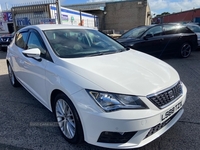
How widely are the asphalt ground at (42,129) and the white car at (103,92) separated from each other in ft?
0.92

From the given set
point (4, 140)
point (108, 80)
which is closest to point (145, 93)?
point (108, 80)

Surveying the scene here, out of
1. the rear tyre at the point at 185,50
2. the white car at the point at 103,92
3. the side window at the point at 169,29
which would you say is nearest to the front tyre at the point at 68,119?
the white car at the point at 103,92

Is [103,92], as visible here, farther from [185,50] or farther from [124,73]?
[185,50]

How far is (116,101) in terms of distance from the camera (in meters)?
1.83

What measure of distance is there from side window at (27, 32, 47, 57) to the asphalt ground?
1161 millimetres

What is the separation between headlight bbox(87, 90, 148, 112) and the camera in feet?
5.95

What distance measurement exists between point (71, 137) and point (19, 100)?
6.87 feet

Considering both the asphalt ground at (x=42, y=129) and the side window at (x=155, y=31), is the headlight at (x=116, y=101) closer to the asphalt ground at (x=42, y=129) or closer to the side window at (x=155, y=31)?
the asphalt ground at (x=42, y=129)

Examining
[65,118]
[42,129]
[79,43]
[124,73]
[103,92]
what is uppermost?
[79,43]

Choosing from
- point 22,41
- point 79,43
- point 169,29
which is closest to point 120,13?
point 169,29

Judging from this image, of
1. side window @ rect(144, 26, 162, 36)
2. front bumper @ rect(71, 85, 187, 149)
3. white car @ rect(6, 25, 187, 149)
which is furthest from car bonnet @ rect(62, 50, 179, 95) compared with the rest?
side window @ rect(144, 26, 162, 36)

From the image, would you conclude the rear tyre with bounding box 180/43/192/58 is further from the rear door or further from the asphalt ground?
the asphalt ground

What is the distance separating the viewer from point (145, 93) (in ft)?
6.18

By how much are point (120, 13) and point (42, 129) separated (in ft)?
91.3
